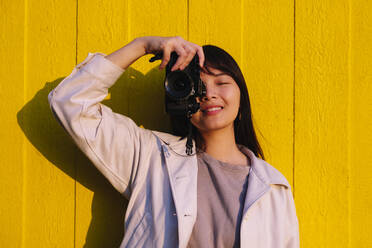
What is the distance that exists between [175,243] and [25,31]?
88 centimetres

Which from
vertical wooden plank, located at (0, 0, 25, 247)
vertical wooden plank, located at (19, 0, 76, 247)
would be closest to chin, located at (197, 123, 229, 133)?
vertical wooden plank, located at (19, 0, 76, 247)

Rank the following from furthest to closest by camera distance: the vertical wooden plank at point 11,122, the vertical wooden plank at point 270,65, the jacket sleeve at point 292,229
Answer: the vertical wooden plank at point 270,65, the vertical wooden plank at point 11,122, the jacket sleeve at point 292,229

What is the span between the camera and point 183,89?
3.04 feet

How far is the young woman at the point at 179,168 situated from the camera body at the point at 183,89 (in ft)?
0.08

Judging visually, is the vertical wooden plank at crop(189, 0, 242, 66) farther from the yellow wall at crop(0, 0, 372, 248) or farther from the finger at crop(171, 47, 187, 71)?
the finger at crop(171, 47, 187, 71)

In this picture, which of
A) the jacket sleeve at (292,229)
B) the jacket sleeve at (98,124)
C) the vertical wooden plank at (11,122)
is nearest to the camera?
the jacket sleeve at (98,124)

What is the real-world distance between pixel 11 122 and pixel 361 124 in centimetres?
124

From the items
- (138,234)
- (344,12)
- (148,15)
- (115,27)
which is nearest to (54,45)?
(115,27)

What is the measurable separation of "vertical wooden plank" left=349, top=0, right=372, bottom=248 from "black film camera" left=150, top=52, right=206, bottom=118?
0.62m

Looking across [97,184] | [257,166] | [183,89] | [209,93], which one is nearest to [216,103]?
[209,93]

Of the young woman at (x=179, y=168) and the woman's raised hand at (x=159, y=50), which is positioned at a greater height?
the woman's raised hand at (x=159, y=50)

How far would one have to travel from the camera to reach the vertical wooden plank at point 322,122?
3.87 feet

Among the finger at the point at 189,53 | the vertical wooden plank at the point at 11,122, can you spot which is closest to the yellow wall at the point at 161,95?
the vertical wooden plank at the point at 11,122

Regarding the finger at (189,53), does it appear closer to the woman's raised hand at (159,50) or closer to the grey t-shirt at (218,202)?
the woman's raised hand at (159,50)
